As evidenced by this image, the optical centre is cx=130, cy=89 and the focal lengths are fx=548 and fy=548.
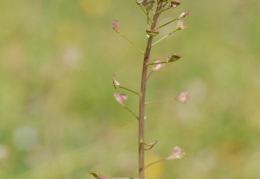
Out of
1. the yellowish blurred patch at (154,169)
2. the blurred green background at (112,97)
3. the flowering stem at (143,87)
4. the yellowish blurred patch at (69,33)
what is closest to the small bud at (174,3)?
the flowering stem at (143,87)

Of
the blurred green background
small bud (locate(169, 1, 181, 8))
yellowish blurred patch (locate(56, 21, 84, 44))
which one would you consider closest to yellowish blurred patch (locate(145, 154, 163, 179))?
the blurred green background

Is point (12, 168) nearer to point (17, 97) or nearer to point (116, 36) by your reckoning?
point (17, 97)

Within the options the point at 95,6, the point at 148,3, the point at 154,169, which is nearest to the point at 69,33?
the point at 95,6

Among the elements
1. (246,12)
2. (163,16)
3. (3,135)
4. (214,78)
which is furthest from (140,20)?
(3,135)

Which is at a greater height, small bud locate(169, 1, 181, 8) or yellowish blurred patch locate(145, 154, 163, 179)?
small bud locate(169, 1, 181, 8)

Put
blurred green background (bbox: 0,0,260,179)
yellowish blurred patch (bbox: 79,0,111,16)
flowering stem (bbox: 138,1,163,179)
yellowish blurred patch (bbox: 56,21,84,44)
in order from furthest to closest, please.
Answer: yellowish blurred patch (bbox: 79,0,111,16) → yellowish blurred patch (bbox: 56,21,84,44) → blurred green background (bbox: 0,0,260,179) → flowering stem (bbox: 138,1,163,179)

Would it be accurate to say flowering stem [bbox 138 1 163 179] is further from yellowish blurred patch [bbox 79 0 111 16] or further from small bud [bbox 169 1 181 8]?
yellowish blurred patch [bbox 79 0 111 16]
